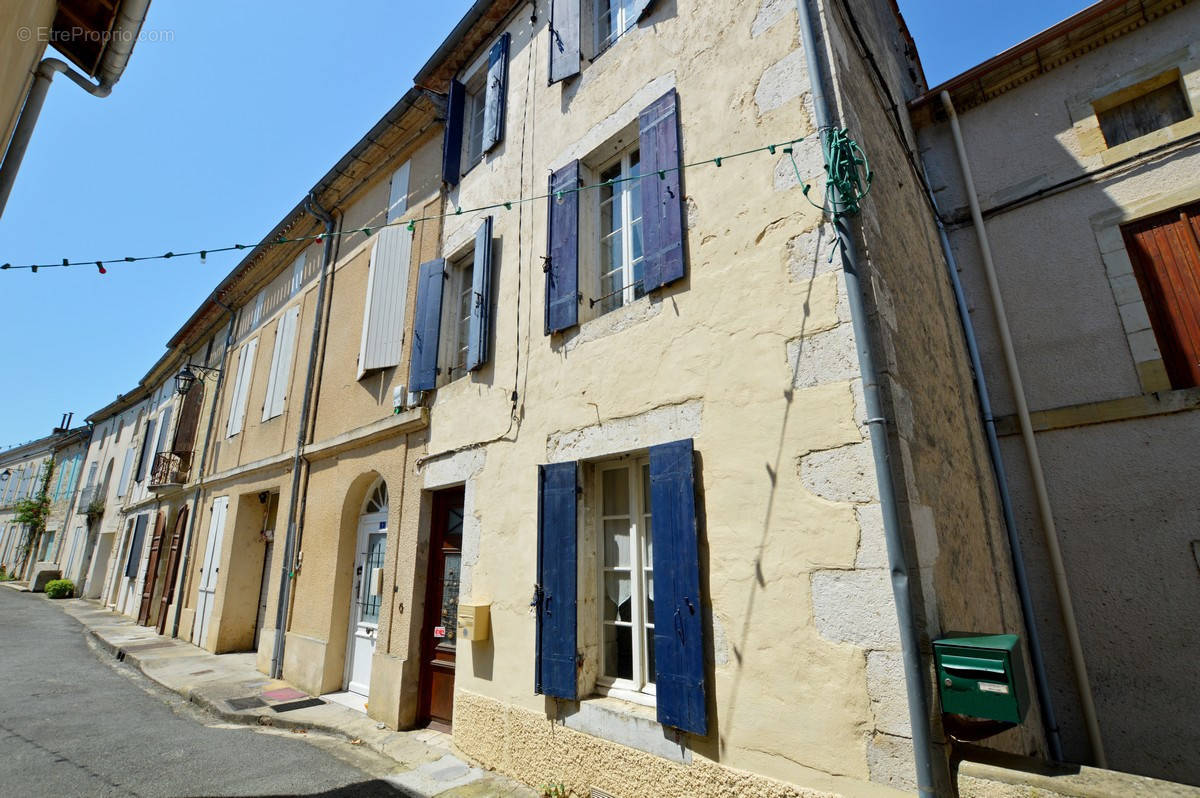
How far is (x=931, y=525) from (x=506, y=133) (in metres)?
5.39

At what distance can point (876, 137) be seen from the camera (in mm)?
4199

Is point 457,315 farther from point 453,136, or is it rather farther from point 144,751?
Answer: point 144,751

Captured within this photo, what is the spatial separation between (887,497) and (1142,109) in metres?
5.29

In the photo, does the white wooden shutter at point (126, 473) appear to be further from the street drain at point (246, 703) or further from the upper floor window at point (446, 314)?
the upper floor window at point (446, 314)

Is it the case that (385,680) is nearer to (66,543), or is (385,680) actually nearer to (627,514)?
(627,514)

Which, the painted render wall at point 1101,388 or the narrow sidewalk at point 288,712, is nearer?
the narrow sidewalk at point 288,712

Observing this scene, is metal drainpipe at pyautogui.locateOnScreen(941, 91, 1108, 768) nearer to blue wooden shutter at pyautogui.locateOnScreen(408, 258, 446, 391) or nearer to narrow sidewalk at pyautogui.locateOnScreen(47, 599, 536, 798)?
narrow sidewalk at pyautogui.locateOnScreen(47, 599, 536, 798)

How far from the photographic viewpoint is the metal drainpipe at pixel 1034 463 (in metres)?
4.34

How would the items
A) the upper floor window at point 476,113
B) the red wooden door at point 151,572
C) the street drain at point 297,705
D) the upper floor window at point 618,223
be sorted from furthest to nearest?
the red wooden door at point 151,572 < the upper floor window at point 476,113 < the street drain at point 297,705 < the upper floor window at point 618,223

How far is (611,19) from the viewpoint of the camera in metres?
5.43

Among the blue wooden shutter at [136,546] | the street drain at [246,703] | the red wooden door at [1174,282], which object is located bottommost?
the street drain at [246,703]

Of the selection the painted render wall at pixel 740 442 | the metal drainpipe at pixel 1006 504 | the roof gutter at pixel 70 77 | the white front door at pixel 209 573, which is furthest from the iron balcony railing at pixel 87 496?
the metal drainpipe at pixel 1006 504

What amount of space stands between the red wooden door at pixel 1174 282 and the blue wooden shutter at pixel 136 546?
61.5 feet

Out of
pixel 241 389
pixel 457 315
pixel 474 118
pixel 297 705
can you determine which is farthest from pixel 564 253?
pixel 241 389
